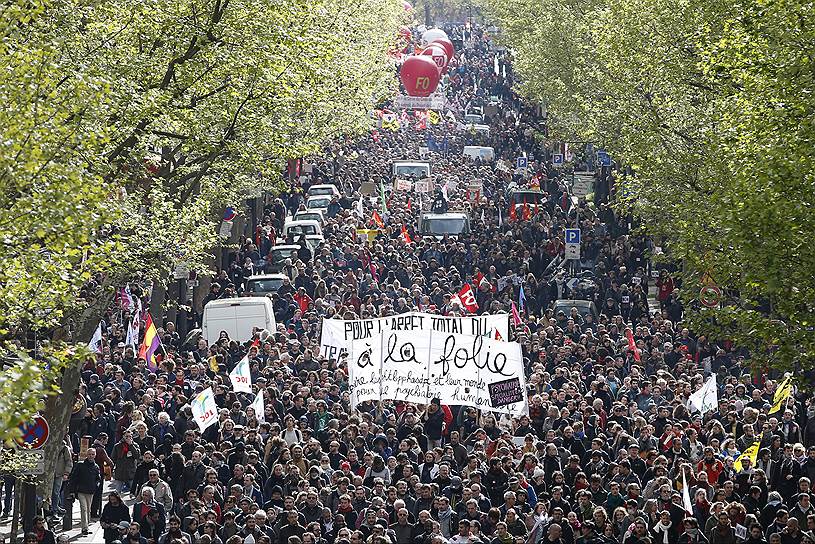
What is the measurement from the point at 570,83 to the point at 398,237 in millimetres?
14588

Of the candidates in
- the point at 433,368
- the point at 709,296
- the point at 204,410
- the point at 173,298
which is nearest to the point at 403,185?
the point at 173,298

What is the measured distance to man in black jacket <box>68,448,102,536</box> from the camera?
2388 cm

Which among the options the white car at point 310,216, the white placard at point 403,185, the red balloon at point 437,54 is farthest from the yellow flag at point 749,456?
the red balloon at point 437,54

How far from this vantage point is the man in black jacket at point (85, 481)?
78.3 feet

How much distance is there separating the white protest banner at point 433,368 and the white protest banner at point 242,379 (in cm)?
202

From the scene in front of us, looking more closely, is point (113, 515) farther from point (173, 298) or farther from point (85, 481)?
point (173, 298)

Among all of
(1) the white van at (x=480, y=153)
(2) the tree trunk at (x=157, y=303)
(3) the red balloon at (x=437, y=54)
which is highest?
(3) the red balloon at (x=437, y=54)

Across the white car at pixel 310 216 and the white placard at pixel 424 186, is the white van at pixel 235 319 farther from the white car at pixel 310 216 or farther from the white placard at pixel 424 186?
the white placard at pixel 424 186

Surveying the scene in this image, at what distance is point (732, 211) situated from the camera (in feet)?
68.4

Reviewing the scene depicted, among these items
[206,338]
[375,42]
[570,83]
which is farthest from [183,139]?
[375,42]

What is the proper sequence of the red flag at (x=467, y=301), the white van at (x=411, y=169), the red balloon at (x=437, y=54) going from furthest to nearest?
the red balloon at (x=437, y=54) → the white van at (x=411, y=169) → the red flag at (x=467, y=301)

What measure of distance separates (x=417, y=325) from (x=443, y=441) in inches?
71.1

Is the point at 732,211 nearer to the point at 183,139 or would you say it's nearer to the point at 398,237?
the point at 183,139

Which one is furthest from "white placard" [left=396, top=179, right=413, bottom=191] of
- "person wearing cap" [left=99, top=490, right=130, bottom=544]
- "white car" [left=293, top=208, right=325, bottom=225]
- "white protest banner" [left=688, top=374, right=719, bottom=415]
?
Answer: "person wearing cap" [left=99, top=490, right=130, bottom=544]
